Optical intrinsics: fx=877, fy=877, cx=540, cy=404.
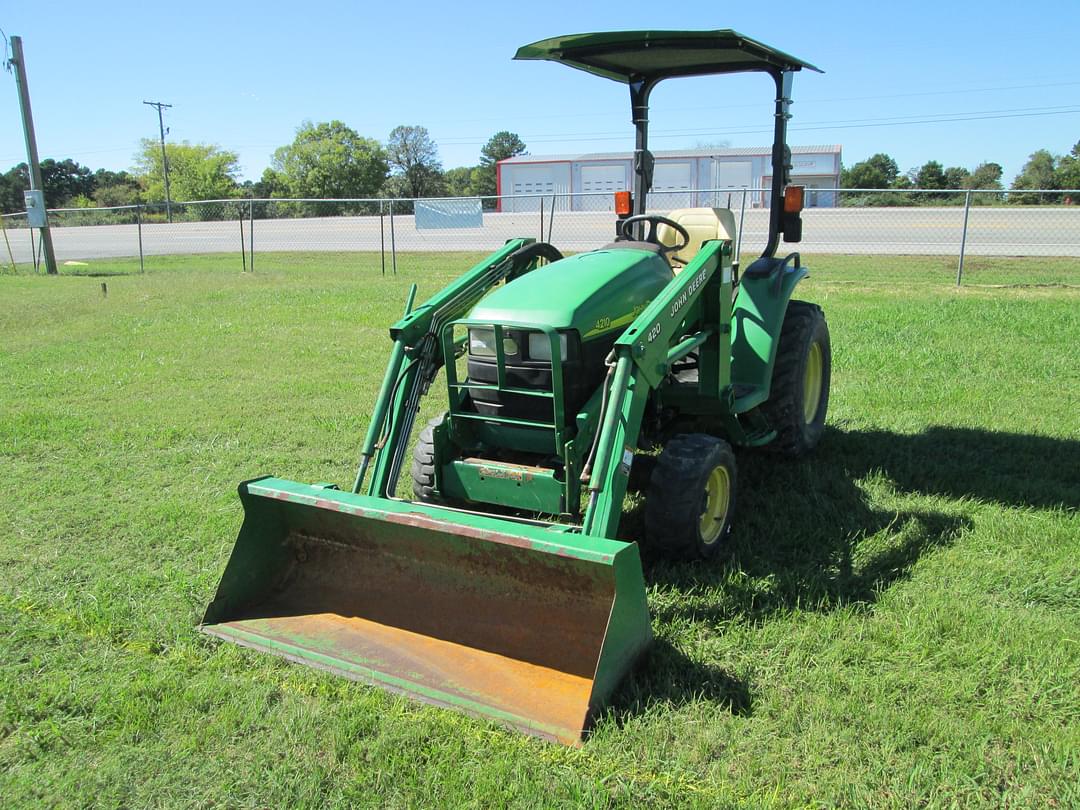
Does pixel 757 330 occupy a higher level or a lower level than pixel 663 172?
lower

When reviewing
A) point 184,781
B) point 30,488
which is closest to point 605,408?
point 184,781

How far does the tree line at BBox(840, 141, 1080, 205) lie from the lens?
41075 millimetres

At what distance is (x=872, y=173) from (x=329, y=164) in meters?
40.6

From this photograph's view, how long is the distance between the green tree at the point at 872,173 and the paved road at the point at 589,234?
35.7 m

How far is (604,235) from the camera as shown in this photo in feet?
80.9

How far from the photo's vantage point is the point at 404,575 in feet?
12.6

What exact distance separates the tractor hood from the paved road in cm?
1513

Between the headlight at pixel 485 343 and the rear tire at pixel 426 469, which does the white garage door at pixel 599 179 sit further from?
the headlight at pixel 485 343

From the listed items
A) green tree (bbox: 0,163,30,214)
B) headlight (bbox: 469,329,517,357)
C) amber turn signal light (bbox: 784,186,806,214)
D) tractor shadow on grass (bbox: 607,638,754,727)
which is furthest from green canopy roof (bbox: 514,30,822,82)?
green tree (bbox: 0,163,30,214)

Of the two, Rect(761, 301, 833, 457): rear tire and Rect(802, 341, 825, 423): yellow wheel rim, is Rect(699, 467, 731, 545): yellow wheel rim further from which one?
Rect(802, 341, 825, 423): yellow wheel rim

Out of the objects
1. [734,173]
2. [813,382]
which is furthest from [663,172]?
[813,382]

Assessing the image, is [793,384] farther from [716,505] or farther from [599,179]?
[599,179]

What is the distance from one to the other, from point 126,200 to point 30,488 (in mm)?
74050

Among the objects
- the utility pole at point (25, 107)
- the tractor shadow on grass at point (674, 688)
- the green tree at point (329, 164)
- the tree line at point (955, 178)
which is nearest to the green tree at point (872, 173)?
the tree line at point (955, 178)
